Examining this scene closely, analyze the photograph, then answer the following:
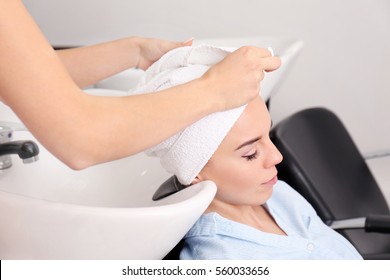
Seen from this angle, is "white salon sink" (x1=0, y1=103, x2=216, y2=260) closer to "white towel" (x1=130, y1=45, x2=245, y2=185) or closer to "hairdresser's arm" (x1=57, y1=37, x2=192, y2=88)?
"white towel" (x1=130, y1=45, x2=245, y2=185)

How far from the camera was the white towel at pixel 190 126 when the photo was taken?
1.01 metres

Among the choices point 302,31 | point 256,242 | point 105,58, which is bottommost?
point 302,31

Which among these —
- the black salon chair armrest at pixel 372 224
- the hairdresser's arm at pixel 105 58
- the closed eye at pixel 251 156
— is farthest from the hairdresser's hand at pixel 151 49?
the black salon chair armrest at pixel 372 224

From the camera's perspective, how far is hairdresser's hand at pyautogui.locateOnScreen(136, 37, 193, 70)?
4.05 ft

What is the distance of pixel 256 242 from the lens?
3.78ft

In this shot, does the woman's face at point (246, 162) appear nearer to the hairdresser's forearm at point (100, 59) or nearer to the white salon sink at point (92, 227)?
the white salon sink at point (92, 227)

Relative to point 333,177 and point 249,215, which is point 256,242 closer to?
point 249,215

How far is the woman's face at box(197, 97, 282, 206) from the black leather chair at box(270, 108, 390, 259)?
0.56 metres

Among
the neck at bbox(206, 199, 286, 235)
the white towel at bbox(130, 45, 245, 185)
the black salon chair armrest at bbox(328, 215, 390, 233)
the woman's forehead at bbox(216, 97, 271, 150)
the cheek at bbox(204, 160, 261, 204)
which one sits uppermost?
the white towel at bbox(130, 45, 245, 185)

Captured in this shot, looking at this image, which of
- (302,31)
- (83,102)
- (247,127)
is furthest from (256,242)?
(302,31)

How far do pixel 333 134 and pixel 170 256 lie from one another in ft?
3.23

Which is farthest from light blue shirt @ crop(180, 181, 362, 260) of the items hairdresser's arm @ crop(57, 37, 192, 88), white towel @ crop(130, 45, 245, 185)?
hairdresser's arm @ crop(57, 37, 192, 88)

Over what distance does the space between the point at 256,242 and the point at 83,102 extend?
0.51m

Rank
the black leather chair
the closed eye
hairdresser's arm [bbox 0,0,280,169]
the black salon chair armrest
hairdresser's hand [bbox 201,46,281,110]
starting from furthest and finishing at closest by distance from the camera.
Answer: the black leather chair, the black salon chair armrest, the closed eye, hairdresser's hand [bbox 201,46,281,110], hairdresser's arm [bbox 0,0,280,169]
